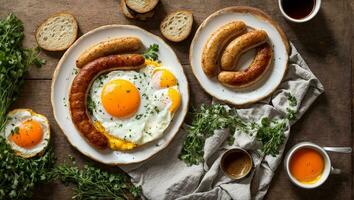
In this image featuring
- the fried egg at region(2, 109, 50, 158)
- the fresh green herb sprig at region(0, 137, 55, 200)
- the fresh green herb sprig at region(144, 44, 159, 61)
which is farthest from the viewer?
the fresh green herb sprig at region(144, 44, 159, 61)

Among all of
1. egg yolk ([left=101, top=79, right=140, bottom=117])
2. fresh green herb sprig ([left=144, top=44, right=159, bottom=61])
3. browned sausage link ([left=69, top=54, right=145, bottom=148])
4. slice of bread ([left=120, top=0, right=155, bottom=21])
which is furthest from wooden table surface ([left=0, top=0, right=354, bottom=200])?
egg yolk ([left=101, top=79, right=140, bottom=117])

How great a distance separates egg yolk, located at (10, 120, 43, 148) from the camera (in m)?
4.31

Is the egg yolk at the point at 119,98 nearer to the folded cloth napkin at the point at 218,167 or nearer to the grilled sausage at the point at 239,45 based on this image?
the folded cloth napkin at the point at 218,167

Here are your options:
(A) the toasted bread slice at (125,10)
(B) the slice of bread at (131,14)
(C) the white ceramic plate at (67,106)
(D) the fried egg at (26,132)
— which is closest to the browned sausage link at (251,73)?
(C) the white ceramic plate at (67,106)

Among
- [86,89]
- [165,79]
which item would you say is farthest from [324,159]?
[86,89]

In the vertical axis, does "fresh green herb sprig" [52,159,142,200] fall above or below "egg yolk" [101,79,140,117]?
below

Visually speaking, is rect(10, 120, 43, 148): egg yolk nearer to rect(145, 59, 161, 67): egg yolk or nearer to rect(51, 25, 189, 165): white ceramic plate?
rect(51, 25, 189, 165): white ceramic plate

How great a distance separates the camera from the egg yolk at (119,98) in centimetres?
433

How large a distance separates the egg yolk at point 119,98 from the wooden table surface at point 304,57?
479mm

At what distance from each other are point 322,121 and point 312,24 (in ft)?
2.69

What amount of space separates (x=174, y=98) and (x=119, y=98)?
436 mm

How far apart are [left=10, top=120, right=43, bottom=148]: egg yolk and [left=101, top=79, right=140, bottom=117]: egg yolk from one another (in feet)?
1.87

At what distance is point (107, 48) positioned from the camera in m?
4.34

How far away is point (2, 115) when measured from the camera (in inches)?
169
